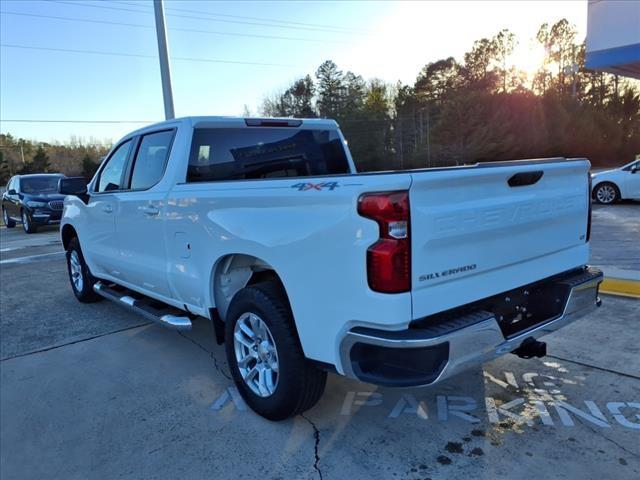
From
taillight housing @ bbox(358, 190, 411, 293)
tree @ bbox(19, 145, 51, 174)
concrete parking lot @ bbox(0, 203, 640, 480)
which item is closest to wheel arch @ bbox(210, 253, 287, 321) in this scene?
concrete parking lot @ bbox(0, 203, 640, 480)

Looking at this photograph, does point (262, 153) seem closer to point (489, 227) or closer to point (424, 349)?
point (489, 227)

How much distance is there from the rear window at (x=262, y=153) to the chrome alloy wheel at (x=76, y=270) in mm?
3091

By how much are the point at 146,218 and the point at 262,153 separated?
115 centimetres

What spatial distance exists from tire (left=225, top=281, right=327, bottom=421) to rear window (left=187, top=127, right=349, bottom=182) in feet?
4.46

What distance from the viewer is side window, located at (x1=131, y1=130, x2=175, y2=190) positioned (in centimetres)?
441

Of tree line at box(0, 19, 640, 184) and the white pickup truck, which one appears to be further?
tree line at box(0, 19, 640, 184)

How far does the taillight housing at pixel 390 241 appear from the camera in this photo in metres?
2.41

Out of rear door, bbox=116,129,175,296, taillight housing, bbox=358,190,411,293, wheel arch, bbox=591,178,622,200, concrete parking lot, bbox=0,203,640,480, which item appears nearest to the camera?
taillight housing, bbox=358,190,411,293

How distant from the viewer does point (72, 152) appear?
218 ft

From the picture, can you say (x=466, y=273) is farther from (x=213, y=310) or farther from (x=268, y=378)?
(x=213, y=310)

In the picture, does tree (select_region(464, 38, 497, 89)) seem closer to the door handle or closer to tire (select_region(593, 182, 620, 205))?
tire (select_region(593, 182, 620, 205))

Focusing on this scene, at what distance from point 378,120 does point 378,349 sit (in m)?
52.6

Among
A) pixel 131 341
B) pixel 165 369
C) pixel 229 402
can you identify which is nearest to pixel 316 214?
pixel 229 402

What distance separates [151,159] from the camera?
464 centimetres
